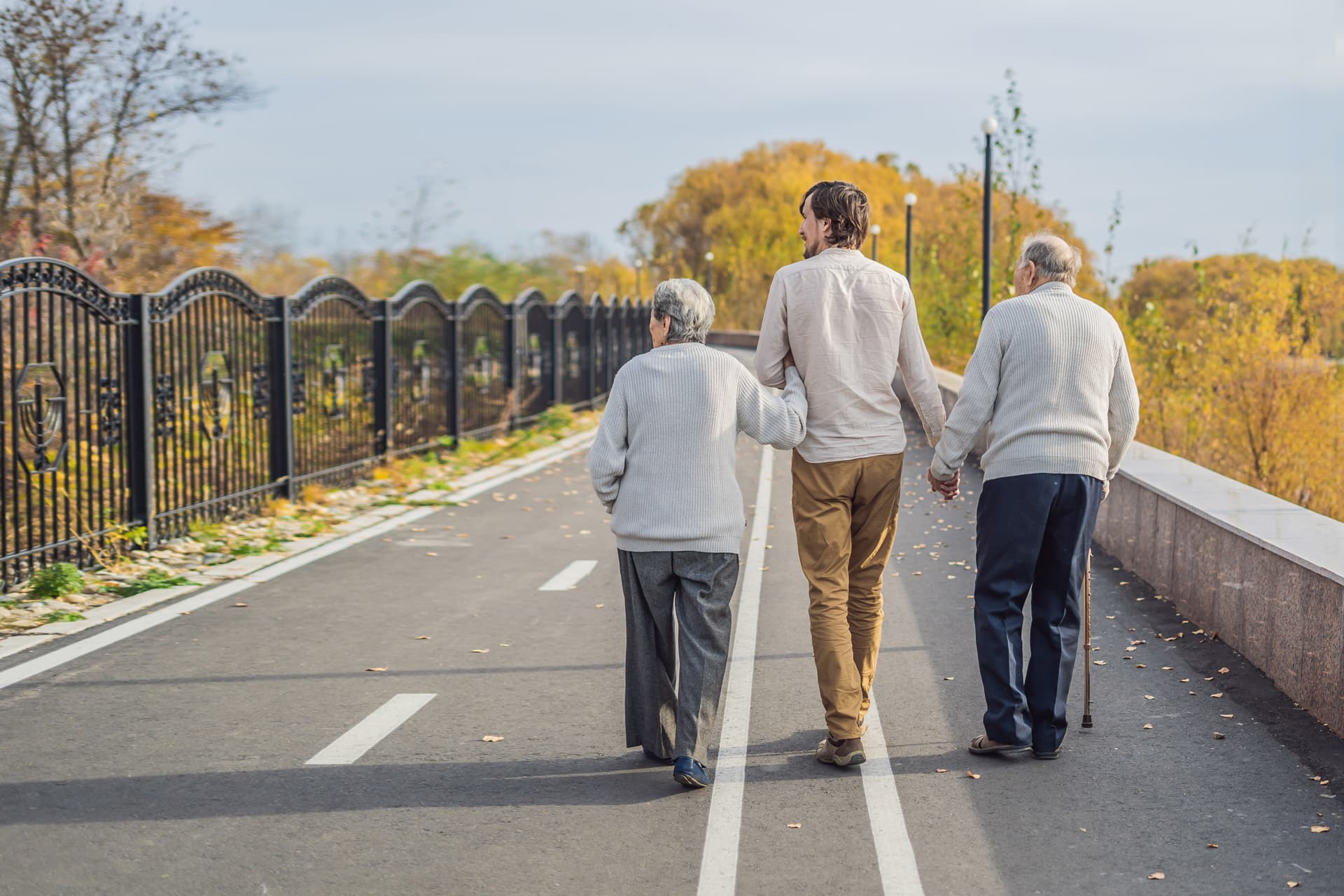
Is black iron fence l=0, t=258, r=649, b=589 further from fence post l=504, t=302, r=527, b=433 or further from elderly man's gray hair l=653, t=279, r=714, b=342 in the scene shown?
elderly man's gray hair l=653, t=279, r=714, b=342

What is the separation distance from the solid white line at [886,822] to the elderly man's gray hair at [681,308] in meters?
1.72

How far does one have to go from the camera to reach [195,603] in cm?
807

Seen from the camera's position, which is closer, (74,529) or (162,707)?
(162,707)

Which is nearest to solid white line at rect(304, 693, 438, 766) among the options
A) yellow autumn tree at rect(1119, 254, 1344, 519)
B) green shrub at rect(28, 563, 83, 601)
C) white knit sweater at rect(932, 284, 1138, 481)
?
white knit sweater at rect(932, 284, 1138, 481)

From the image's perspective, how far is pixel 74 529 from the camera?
29.3ft

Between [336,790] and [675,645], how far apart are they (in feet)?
4.30

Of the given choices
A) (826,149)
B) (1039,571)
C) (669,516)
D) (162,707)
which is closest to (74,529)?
(162,707)

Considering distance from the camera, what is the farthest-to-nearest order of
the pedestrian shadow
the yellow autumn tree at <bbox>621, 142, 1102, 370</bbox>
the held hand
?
the yellow autumn tree at <bbox>621, 142, 1102, 370</bbox>
the held hand
the pedestrian shadow

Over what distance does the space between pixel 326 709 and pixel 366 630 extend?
159 cm

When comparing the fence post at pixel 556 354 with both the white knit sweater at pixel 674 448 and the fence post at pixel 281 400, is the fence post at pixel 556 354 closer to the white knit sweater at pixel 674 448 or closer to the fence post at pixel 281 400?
the fence post at pixel 281 400

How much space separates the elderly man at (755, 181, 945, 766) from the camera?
16.8ft

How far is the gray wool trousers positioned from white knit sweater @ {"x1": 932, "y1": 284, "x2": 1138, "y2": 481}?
43.8 inches

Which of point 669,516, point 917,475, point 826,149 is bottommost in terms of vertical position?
point 917,475

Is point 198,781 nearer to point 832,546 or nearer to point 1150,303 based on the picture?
point 832,546
